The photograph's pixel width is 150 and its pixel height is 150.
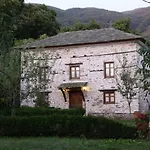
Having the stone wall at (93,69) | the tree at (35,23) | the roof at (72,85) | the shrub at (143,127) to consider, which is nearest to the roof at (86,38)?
the stone wall at (93,69)

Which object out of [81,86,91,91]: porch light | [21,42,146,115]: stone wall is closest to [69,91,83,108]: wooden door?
[21,42,146,115]: stone wall

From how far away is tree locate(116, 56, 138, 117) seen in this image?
2788cm

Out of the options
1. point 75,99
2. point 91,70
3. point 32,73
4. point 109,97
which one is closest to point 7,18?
point 91,70

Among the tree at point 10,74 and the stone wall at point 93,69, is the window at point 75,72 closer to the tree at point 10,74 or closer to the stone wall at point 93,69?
the stone wall at point 93,69

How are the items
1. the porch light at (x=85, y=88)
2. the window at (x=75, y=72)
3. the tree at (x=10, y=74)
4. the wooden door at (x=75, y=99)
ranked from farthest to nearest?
1. the wooden door at (x=75, y=99)
2. the window at (x=75, y=72)
3. the porch light at (x=85, y=88)
4. the tree at (x=10, y=74)

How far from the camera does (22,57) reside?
22.6 m

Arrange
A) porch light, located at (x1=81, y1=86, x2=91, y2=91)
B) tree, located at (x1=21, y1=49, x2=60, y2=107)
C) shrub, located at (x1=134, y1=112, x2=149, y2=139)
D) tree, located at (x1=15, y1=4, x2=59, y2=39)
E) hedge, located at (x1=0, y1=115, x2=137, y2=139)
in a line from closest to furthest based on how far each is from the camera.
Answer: shrub, located at (x1=134, y1=112, x2=149, y2=139) < hedge, located at (x1=0, y1=115, x2=137, y2=139) < tree, located at (x1=21, y1=49, x2=60, y2=107) < porch light, located at (x1=81, y1=86, x2=91, y2=91) < tree, located at (x1=15, y1=4, x2=59, y2=39)

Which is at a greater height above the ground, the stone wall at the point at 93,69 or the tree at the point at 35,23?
the tree at the point at 35,23

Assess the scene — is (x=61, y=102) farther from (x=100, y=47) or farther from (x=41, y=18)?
(x=41, y=18)

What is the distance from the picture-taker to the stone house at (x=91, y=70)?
3039 centimetres

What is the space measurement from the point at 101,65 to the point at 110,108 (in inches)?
135

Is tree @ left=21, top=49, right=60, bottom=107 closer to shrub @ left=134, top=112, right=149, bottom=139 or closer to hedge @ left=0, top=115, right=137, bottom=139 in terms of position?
hedge @ left=0, top=115, right=137, bottom=139

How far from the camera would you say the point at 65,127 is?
16.6 meters

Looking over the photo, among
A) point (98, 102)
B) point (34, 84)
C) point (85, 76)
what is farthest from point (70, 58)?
point (34, 84)
